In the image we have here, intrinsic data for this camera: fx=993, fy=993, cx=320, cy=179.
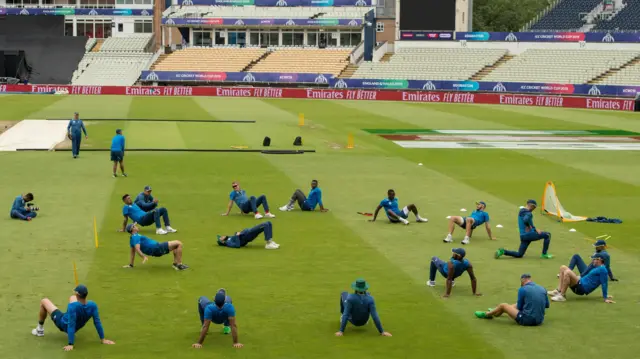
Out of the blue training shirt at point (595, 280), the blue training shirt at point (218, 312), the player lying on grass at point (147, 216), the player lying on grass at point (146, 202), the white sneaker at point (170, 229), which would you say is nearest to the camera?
the blue training shirt at point (218, 312)

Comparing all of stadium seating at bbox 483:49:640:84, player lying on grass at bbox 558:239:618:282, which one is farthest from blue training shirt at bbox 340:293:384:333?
stadium seating at bbox 483:49:640:84

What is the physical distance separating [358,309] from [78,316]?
4948 mm

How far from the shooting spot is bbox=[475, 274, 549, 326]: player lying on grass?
1848cm

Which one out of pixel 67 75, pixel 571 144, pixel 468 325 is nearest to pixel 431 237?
pixel 468 325

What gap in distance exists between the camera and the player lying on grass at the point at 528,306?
18.5m

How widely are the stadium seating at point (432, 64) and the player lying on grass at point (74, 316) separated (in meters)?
87.7

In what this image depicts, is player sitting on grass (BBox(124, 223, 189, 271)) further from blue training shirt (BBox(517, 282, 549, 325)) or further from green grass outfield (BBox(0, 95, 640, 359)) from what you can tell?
blue training shirt (BBox(517, 282, 549, 325))

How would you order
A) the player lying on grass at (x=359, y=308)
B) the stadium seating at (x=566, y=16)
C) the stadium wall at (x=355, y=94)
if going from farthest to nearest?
1. the stadium seating at (x=566, y=16)
2. the stadium wall at (x=355, y=94)
3. the player lying on grass at (x=359, y=308)

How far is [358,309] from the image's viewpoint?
59.1 feet

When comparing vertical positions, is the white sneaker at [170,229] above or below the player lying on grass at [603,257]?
below

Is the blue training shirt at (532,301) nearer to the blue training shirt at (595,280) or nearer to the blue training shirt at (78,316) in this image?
the blue training shirt at (595,280)

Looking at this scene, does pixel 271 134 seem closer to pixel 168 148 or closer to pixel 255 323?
pixel 168 148

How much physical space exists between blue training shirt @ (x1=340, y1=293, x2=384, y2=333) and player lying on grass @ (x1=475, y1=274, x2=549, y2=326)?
2.60 m

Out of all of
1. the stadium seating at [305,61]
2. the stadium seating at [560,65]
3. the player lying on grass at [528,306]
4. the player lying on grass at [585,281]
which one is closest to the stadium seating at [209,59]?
the stadium seating at [305,61]
